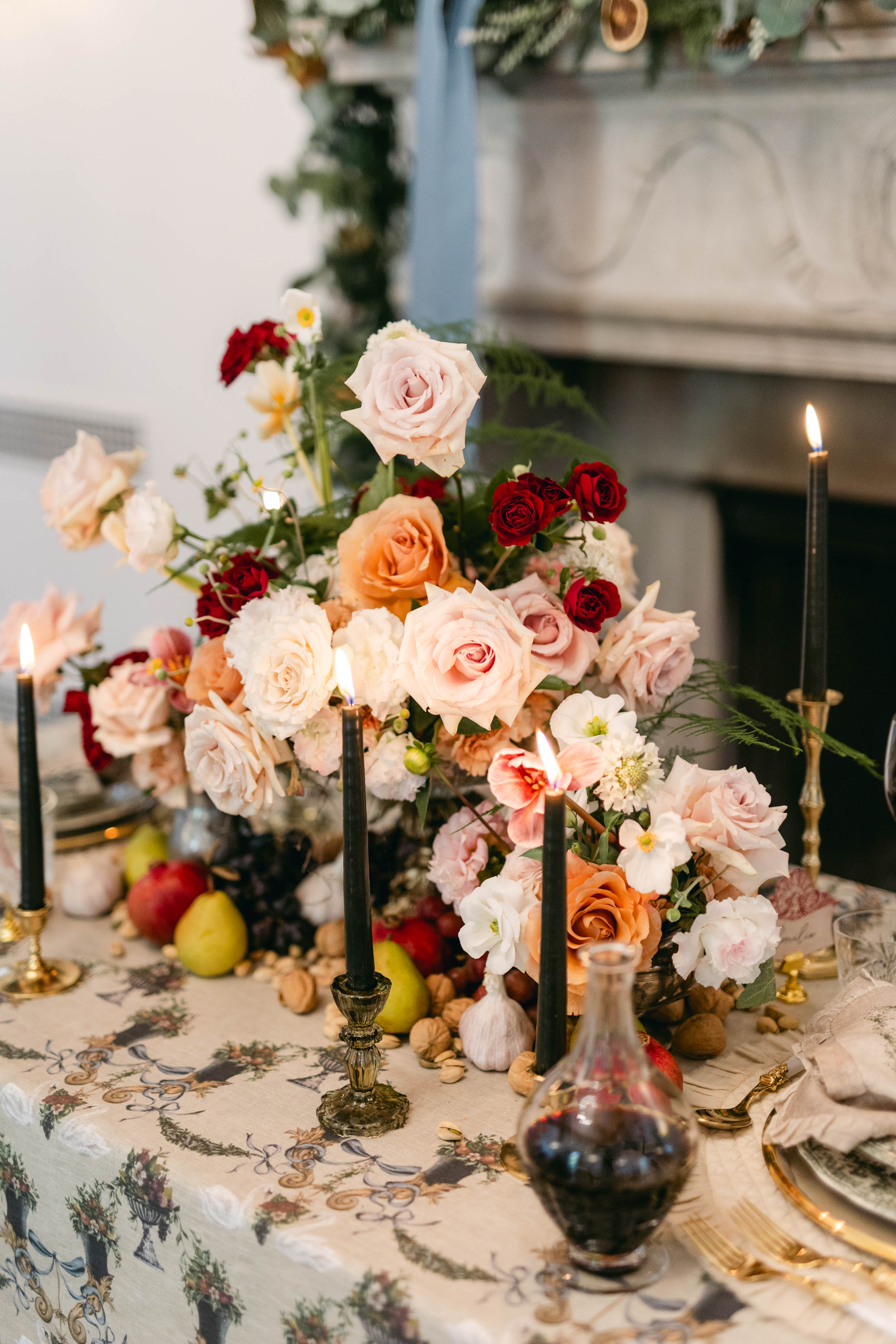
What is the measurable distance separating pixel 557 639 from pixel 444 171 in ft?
4.28

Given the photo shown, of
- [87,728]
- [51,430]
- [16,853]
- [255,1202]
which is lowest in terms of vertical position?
[255,1202]

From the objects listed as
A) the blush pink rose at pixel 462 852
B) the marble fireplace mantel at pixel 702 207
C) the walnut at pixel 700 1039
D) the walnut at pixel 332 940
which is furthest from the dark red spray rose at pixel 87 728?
the marble fireplace mantel at pixel 702 207

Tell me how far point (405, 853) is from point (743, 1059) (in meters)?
0.33

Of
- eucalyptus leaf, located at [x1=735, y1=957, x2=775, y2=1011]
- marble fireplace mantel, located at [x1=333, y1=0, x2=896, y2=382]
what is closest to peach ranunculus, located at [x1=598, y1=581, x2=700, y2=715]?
eucalyptus leaf, located at [x1=735, y1=957, x2=775, y2=1011]

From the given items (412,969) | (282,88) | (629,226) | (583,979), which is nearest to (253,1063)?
(412,969)

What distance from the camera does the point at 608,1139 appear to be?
634 mm

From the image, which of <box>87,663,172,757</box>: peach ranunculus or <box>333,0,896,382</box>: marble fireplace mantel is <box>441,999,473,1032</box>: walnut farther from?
<box>333,0,896,382</box>: marble fireplace mantel

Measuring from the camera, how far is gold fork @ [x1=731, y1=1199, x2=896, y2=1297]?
645 mm

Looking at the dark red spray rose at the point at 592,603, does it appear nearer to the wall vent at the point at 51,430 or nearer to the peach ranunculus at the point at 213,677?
the peach ranunculus at the point at 213,677

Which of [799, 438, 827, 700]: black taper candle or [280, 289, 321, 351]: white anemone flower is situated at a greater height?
[280, 289, 321, 351]: white anemone flower

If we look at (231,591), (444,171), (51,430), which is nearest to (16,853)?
(231,591)

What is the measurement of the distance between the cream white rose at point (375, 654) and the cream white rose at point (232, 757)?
0.33 feet

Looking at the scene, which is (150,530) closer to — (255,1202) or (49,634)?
(49,634)

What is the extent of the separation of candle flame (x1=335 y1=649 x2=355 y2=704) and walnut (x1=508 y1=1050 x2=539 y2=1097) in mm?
295
